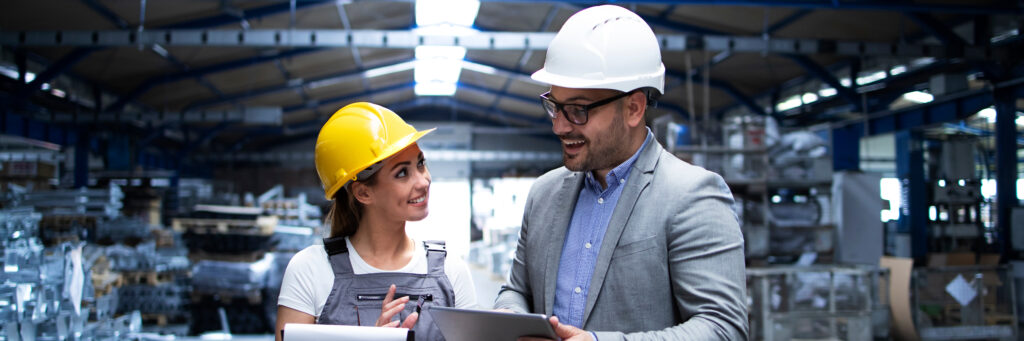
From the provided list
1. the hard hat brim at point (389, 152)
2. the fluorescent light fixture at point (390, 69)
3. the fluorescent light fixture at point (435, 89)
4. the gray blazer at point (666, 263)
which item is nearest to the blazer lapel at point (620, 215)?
the gray blazer at point (666, 263)

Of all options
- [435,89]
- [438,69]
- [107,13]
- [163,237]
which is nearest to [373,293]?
[107,13]

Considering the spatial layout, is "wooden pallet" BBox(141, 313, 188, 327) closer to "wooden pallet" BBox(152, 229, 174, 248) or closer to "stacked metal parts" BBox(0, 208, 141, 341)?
"wooden pallet" BBox(152, 229, 174, 248)

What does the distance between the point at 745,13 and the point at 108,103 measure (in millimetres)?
13051

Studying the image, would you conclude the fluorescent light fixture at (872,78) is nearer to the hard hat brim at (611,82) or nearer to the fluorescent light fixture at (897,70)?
the fluorescent light fixture at (897,70)

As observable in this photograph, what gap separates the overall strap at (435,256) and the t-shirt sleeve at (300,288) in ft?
1.19

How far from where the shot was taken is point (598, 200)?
198 centimetres

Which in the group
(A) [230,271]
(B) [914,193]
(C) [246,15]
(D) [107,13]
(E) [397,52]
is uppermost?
(E) [397,52]

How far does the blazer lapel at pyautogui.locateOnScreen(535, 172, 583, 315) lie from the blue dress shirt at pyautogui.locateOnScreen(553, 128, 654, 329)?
2 cm

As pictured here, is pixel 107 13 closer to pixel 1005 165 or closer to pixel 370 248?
pixel 370 248

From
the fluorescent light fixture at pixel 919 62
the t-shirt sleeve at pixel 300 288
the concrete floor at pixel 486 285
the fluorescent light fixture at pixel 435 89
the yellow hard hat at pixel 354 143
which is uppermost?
the fluorescent light fixture at pixel 435 89

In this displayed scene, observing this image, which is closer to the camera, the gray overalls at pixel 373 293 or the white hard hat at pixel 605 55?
the white hard hat at pixel 605 55

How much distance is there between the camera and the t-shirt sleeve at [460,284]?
2.34m

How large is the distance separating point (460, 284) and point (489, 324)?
0.67m

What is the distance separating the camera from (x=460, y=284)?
2.35 m
